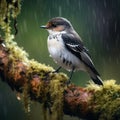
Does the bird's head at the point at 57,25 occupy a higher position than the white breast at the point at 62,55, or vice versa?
the bird's head at the point at 57,25

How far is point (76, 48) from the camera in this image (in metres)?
5.39

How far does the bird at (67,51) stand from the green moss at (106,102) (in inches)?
34.8

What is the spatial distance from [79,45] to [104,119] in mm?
1602

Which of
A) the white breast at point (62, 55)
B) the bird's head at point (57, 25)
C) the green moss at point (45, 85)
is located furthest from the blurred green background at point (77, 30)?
the green moss at point (45, 85)

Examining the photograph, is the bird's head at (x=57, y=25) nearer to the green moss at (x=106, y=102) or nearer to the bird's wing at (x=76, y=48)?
the bird's wing at (x=76, y=48)

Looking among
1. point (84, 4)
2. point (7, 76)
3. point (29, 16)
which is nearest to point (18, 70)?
point (7, 76)

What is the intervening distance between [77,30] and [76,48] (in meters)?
1.85

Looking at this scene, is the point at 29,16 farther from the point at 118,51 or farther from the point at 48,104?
the point at 48,104

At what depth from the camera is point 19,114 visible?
7113 millimetres

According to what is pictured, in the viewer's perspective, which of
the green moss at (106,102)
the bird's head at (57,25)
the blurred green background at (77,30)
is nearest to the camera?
the green moss at (106,102)

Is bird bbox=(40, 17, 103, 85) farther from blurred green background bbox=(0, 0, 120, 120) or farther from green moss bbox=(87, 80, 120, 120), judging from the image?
blurred green background bbox=(0, 0, 120, 120)

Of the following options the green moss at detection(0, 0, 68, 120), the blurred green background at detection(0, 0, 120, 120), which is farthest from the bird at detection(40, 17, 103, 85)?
the blurred green background at detection(0, 0, 120, 120)

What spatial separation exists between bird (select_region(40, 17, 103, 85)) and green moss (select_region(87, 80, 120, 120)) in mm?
884

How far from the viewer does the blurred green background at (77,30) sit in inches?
276
